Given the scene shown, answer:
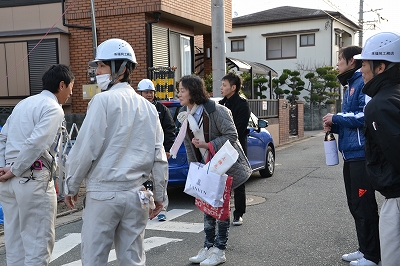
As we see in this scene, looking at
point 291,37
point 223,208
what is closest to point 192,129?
point 223,208

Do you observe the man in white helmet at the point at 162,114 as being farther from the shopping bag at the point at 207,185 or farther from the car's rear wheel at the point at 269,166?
the car's rear wheel at the point at 269,166

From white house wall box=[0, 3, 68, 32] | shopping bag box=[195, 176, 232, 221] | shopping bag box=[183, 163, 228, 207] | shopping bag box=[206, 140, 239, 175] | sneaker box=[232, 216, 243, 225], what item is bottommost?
sneaker box=[232, 216, 243, 225]

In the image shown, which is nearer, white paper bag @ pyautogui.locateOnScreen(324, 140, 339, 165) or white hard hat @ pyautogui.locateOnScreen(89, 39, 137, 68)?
white hard hat @ pyautogui.locateOnScreen(89, 39, 137, 68)

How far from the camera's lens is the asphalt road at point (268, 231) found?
16.7 feet

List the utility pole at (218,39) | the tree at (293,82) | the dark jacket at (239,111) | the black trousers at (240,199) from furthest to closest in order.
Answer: the tree at (293,82), the utility pole at (218,39), the dark jacket at (239,111), the black trousers at (240,199)

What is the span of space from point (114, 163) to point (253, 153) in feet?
21.3

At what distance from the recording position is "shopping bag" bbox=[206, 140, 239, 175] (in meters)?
4.62

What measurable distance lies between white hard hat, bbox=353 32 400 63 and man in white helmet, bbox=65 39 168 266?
1.59m

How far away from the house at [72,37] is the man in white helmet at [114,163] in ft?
30.3

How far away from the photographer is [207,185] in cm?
469

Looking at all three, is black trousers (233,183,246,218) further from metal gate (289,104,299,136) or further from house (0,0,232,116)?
metal gate (289,104,299,136)

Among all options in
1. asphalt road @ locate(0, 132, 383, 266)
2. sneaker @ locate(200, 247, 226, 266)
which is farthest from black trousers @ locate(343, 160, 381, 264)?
sneaker @ locate(200, 247, 226, 266)

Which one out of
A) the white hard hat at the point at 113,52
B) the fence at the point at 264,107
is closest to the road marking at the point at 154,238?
the white hard hat at the point at 113,52

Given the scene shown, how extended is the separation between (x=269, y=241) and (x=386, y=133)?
9.73 feet
